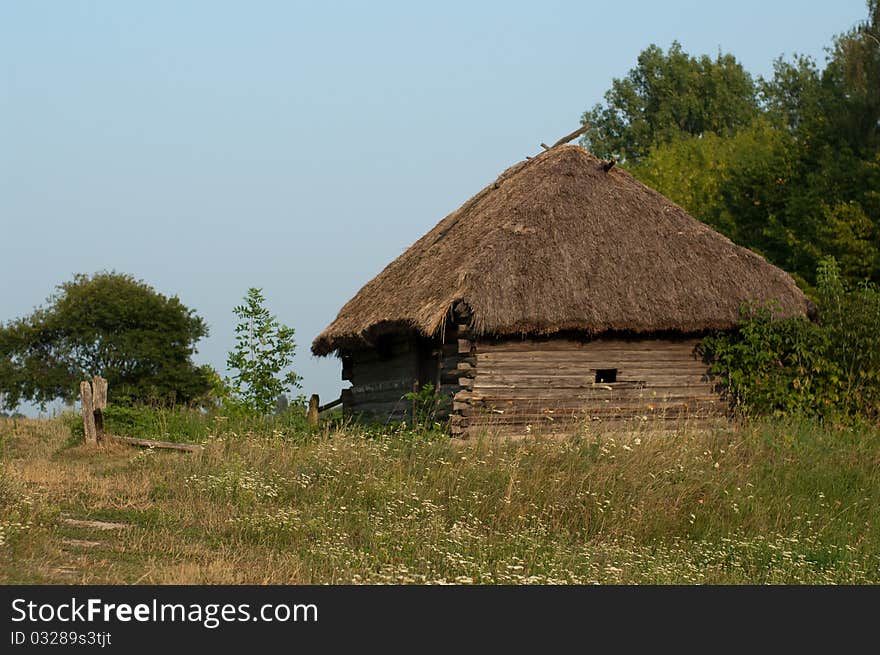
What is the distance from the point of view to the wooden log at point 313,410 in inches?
685

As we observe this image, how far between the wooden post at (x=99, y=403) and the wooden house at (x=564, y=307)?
4.04m

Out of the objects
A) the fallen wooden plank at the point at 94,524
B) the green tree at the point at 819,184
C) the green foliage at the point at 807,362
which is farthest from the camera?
the green tree at the point at 819,184

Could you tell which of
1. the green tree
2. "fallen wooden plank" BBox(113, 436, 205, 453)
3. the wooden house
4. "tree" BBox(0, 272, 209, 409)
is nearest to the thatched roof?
the wooden house

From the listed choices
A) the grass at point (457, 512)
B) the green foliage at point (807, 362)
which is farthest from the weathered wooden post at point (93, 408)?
the green foliage at point (807, 362)

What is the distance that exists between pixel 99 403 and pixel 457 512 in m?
7.31

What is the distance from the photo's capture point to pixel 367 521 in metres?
8.01

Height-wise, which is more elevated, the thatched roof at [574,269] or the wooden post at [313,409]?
the thatched roof at [574,269]

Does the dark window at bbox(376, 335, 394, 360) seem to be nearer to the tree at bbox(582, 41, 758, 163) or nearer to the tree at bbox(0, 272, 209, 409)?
the tree at bbox(0, 272, 209, 409)

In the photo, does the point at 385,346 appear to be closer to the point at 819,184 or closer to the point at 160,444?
the point at 160,444

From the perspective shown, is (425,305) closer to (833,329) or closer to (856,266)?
(833,329)

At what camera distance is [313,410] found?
17.6 meters

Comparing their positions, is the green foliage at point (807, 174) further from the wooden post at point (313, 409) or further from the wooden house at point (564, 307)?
the wooden post at point (313, 409)

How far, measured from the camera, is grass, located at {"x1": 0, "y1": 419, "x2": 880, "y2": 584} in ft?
22.5

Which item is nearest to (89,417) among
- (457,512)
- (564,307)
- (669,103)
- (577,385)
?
(564,307)
